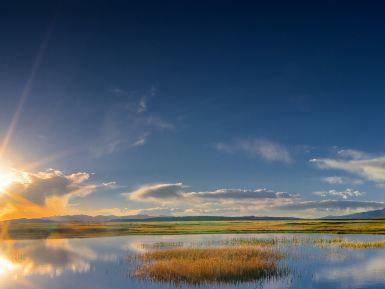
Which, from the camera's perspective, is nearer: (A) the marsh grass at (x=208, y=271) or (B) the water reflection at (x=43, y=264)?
(A) the marsh grass at (x=208, y=271)

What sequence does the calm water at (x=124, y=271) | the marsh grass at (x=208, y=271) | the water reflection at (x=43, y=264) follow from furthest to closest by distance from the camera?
the water reflection at (x=43, y=264) < the marsh grass at (x=208, y=271) < the calm water at (x=124, y=271)

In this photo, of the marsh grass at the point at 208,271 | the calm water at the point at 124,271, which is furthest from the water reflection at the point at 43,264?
the marsh grass at the point at 208,271

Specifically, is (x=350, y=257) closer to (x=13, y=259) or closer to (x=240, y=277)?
(x=240, y=277)

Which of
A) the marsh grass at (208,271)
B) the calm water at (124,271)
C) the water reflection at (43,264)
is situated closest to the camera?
the calm water at (124,271)

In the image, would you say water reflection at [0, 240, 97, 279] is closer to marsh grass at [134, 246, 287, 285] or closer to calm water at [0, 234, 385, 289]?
calm water at [0, 234, 385, 289]

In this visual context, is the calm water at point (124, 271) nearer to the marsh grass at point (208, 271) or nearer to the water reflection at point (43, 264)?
the water reflection at point (43, 264)

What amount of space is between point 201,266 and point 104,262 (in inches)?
532

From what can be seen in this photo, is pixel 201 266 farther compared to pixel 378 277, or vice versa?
pixel 201 266

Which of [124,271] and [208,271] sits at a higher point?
[208,271]

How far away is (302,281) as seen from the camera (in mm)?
32938

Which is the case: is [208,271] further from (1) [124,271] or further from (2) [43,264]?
(2) [43,264]

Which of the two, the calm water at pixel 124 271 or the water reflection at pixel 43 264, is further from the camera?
the water reflection at pixel 43 264

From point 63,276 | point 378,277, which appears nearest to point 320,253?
point 378,277

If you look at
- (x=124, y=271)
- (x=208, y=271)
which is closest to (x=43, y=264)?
(x=124, y=271)
